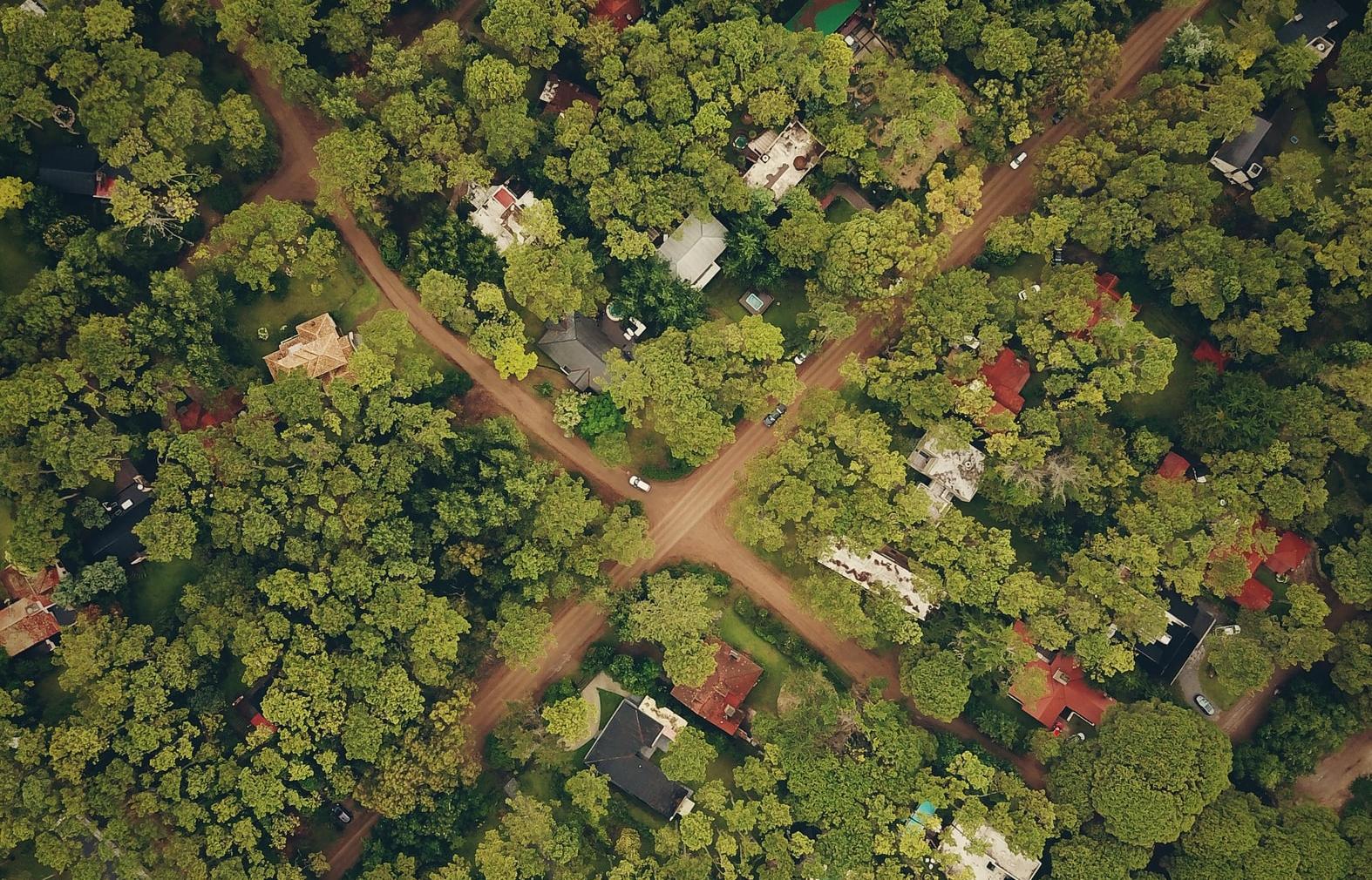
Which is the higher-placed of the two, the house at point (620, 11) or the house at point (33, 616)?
the house at point (620, 11)

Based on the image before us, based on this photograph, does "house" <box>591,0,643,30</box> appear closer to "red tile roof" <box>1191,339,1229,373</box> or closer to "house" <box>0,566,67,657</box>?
"red tile roof" <box>1191,339,1229,373</box>

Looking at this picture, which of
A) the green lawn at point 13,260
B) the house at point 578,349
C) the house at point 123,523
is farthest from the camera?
the house at point 578,349

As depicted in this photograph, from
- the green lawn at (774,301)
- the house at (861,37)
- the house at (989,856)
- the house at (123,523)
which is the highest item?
the house at (861,37)

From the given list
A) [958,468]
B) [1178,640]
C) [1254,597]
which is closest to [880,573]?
[958,468]

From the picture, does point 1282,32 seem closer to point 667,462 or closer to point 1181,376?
point 1181,376

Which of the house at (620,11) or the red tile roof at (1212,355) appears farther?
the red tile roof at (1212,355)

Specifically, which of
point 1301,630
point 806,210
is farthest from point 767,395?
point 1301,630

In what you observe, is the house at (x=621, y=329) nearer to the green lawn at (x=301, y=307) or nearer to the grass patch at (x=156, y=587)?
the green lawn at (x=301, y=307)

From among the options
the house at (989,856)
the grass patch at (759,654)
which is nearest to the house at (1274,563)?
the house at (989,856)
